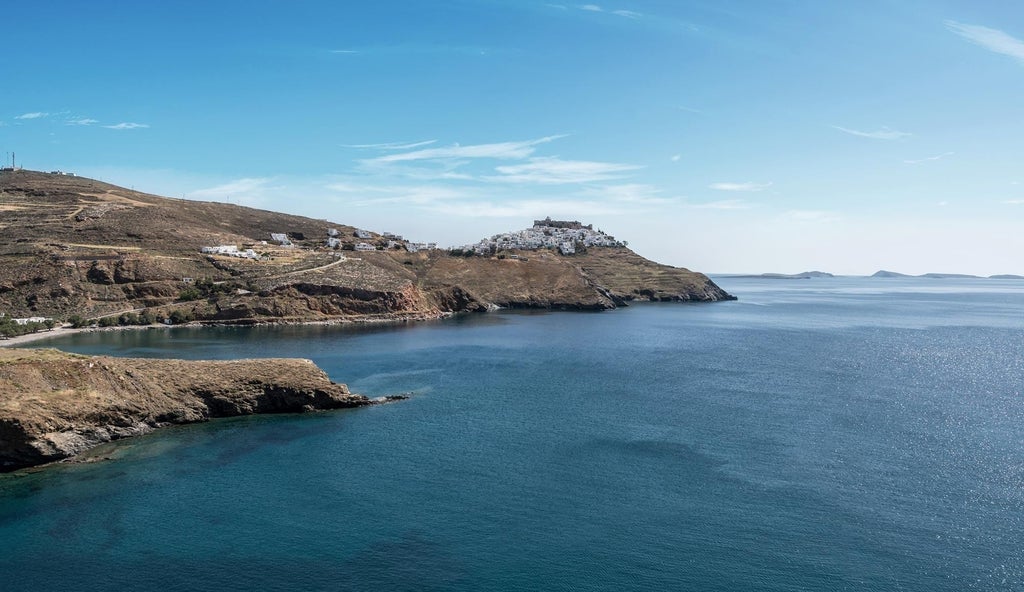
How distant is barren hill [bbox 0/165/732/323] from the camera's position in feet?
325

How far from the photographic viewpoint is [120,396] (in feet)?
139

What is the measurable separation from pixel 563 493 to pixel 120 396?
30342 mm

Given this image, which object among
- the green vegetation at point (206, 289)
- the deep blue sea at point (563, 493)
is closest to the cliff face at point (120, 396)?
the deep blue sea at point (563, 493)

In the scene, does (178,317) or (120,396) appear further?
(178,317)

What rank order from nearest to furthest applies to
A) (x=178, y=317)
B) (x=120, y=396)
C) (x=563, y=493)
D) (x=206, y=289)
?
(x=563, y=493) → (x=120, y=396) → (x=178, y=317) → (x=206, y=289)

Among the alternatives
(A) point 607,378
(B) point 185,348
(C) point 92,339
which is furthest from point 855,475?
(C) point 92,339

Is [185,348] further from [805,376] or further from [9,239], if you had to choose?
[805,376]

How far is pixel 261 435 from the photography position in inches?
1706

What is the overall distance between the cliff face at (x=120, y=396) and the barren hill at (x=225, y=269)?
54.8 m

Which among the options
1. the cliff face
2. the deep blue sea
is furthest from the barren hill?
the cliff face

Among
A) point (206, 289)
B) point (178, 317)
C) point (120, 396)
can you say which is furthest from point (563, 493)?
point (206, 289)

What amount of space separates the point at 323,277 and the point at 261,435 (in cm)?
7282

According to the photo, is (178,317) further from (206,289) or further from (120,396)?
(120,396)

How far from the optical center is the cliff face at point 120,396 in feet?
119
